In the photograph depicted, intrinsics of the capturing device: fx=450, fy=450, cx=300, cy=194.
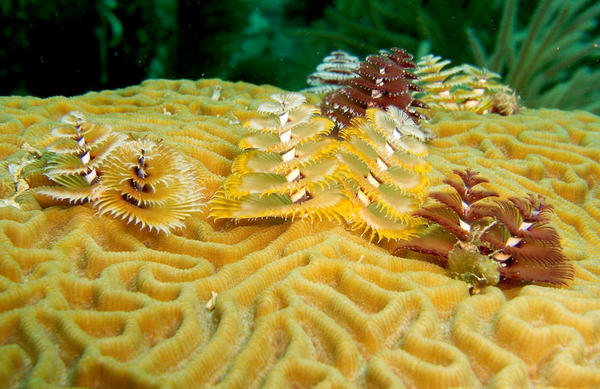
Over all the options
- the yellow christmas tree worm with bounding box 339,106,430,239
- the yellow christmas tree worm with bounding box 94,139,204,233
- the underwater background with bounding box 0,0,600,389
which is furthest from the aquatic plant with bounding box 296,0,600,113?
the yellow christmas tree worm with bounding box 94,139,204,233

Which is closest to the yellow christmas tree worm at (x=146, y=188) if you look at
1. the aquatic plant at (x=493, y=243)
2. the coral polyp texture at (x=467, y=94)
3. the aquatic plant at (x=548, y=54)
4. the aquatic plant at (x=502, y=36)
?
the aquatic plant at (x=493, y=243)

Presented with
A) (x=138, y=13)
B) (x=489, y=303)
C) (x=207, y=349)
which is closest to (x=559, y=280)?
(x=489, y=303)

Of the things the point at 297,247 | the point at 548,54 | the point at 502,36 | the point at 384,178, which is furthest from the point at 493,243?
the point at 502,36

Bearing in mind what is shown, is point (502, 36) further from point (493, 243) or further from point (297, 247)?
point (297, 247)

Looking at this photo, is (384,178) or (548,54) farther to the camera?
(548,54)

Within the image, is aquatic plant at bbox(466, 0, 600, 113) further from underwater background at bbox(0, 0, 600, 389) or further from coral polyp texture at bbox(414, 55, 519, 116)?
underwater background at bbox(0, 0, 600, 389)

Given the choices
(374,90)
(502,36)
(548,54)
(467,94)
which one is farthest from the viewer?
(502,36)

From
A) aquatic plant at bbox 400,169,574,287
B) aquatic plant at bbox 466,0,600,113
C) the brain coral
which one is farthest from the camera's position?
aquatic plant at bbox 466,0,600,113
